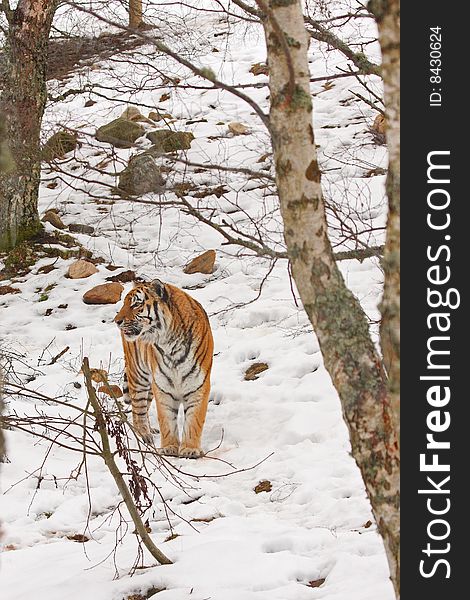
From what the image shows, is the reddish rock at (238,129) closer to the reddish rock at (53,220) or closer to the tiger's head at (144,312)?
the reddish rock at (53,220)

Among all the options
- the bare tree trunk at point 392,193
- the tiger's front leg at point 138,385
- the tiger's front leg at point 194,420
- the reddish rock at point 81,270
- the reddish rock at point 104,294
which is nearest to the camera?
the bare tree trunk at point 392,193

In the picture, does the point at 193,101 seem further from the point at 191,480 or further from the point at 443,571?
the point at 443,571

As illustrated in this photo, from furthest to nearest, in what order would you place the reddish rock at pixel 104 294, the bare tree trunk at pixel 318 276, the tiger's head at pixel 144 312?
the reddish rock at pixel 104 294 < the tiger's head at pixel 144 312 < the bare tree trunk at pixel 318 276

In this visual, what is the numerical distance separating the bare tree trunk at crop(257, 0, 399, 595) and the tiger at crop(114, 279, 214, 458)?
4.05 meters

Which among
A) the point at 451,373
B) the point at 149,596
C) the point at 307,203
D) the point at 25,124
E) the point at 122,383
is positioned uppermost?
the point at 25,124

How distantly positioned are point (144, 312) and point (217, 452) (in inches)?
45.0

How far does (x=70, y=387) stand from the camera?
7.52 meters

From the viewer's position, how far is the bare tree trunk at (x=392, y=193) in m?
2.29

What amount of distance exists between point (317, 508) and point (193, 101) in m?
10.1

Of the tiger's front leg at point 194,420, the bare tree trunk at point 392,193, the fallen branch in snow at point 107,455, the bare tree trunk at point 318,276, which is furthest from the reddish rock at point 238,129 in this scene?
the bare tree trunk at point 392,193

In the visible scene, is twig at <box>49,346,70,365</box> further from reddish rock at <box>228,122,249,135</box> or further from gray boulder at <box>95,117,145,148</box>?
reddish rock at <box>228,122,249,135</box>

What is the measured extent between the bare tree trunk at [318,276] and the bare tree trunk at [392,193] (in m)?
0.07

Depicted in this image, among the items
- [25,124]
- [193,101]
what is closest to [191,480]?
[25,124]

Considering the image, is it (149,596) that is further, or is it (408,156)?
(149,596)
